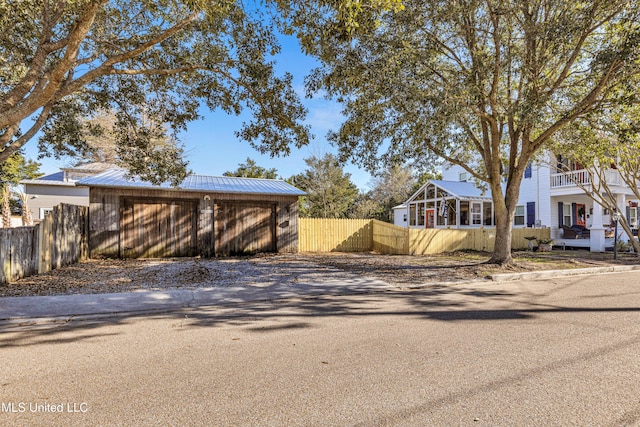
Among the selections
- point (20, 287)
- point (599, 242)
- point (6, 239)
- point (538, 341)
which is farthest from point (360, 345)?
point (599, 242)

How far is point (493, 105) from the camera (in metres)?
9.67

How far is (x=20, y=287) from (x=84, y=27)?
562 centimetres

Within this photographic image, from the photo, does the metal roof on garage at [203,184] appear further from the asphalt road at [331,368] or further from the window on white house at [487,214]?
the window on white house at [487,214]

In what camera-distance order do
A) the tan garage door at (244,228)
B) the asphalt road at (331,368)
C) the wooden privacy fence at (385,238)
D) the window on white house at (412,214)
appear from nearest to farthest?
the asphalt road at (331,368), the tan garage door at (244,228), the wooden privacy fence at (385,238), the window on white house at (412,214)

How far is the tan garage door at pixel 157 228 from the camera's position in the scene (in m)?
14.0

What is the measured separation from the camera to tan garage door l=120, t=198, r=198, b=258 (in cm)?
1398

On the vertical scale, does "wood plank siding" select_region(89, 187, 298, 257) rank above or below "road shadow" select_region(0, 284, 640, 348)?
above

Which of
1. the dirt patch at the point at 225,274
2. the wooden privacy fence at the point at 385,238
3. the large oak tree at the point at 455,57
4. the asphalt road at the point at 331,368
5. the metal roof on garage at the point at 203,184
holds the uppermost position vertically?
the large oak tree at the point at 455,57

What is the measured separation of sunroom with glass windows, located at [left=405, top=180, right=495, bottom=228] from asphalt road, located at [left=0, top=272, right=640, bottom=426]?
18.0 m

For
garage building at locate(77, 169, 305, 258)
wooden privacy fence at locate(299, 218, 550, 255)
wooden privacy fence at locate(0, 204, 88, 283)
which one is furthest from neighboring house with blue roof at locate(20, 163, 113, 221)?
wooden privacy fence at locate(299, 218, 550, 255)

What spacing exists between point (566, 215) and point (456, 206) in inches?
276

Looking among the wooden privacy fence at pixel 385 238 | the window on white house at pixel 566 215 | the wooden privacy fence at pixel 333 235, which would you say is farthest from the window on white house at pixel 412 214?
the wooden privacy fence at pixel 333 235

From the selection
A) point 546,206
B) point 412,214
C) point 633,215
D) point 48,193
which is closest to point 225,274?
point 546,206

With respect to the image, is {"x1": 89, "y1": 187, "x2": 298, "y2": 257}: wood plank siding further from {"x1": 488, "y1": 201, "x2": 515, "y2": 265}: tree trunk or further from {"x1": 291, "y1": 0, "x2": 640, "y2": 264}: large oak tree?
{"x1": 488, "y1": 201, "x2": 515, "y2": 265}: tree trunk
